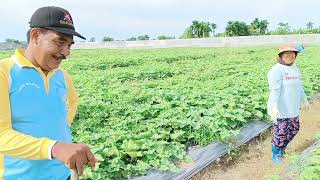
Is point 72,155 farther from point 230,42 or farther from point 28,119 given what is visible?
point 230,42

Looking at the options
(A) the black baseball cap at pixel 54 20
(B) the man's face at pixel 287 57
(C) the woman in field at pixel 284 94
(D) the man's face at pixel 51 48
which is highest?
(A) the black baseball cap at pixel 54 20

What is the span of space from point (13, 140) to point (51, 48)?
19.4 inches

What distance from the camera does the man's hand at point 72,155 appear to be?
1.95 metres

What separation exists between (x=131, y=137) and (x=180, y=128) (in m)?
0.94

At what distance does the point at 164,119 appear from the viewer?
7.03 metres

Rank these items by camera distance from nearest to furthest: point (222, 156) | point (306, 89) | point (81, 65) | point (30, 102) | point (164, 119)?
point (30, 102) → point (222, 156) → point (164, 119) → point (306, 89) → point (81, 65)

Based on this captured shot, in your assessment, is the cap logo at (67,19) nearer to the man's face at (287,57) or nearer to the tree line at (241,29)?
the man's face at (287,57)

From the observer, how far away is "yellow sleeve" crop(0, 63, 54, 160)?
205cm

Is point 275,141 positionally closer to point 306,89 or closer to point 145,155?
point 145,155

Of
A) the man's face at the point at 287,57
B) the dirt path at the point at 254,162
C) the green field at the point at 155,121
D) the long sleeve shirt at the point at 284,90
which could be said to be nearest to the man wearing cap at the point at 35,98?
the green field at the point at 155,121

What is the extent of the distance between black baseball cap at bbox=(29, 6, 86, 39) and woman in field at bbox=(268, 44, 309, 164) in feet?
13.7

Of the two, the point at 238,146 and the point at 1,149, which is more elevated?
the point at 1,149

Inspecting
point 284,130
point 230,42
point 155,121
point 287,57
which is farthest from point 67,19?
point 230,42

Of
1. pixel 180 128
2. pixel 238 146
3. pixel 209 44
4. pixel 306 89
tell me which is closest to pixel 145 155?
pixel 180 128
